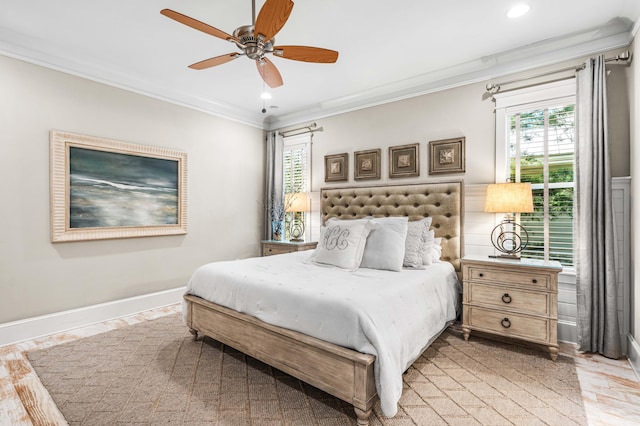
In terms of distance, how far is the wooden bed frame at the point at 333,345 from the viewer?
1.71 metres

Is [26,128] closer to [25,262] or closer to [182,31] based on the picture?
[25,262]

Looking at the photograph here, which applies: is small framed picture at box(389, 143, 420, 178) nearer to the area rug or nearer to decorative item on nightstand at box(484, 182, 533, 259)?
decorative item on nightstand at box(484, 182, 533, 259)

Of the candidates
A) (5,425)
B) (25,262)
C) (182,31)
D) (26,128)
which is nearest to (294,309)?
(5,425)

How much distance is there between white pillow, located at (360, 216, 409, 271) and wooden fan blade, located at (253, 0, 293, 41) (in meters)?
1.82

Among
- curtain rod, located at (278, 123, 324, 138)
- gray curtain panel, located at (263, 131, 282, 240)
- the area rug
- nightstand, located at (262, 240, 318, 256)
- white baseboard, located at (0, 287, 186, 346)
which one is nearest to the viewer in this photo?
the area rug

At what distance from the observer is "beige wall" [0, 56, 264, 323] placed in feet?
9.46

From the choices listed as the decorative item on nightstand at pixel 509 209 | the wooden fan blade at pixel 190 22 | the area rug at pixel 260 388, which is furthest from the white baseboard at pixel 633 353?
the wooden fan blade at pixel 190 22

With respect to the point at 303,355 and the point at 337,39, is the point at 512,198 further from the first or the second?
the point at 303,355

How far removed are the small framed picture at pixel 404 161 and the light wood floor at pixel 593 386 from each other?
7.29 feet

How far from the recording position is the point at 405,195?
377cm

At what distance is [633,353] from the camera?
7.79ft

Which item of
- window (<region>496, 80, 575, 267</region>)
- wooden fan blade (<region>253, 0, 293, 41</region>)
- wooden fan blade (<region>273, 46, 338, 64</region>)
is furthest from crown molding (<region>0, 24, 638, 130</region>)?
wooden fan blade (<region>253, 0, 293, 41</region>)

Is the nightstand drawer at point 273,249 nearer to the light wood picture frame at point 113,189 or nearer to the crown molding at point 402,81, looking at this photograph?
the light wood picture frame at point 113,189

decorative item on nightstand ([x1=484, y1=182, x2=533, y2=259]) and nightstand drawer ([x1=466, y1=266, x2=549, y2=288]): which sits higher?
decorative item on nightstand ([x1=484, y1=182, x2=533, y2=259])
